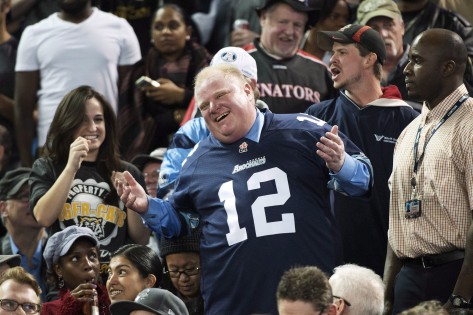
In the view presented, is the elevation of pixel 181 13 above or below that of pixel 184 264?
above

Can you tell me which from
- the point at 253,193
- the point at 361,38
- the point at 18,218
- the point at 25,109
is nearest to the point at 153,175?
the point at 18,218

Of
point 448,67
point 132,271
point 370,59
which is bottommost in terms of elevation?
point 132,271

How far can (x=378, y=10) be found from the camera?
9.05m

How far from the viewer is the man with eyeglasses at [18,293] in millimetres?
6973

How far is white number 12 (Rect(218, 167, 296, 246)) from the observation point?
6273 mm

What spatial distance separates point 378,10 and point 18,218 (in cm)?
322

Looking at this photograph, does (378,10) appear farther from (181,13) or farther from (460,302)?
(460,302)

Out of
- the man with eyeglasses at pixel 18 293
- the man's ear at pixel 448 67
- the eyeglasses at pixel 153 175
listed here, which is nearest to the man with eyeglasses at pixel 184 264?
the man with eyeglasses at pixel 18 293

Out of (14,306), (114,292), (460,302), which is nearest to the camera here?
(460,302)

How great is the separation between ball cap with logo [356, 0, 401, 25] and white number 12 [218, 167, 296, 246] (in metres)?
3.02

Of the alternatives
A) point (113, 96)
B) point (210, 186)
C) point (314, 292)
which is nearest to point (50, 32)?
point (113, 96)

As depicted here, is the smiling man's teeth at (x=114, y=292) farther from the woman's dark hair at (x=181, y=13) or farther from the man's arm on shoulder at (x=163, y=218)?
the woman's dark hair at (x=181, y=13)

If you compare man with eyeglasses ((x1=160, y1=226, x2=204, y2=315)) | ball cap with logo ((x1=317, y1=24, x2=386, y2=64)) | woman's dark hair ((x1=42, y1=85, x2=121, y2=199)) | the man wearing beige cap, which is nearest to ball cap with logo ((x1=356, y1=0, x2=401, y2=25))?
the man wearing beige cap

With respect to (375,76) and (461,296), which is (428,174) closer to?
(461,296)
